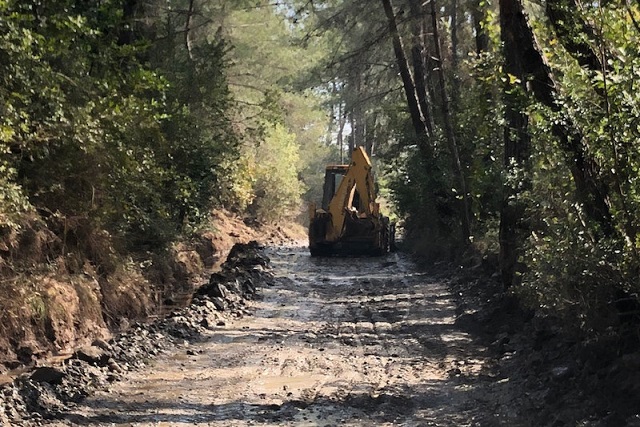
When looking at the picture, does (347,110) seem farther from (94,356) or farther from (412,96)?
(94,356)

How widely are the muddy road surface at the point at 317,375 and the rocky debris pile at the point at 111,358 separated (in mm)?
211

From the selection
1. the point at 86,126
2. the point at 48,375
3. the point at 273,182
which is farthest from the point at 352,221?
the point at 273,182

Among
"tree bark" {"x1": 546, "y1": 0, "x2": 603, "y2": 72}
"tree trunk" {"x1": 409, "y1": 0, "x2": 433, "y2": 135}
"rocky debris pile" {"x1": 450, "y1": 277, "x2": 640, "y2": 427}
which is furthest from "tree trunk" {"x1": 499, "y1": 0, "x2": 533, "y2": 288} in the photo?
"tree trunk" {"x1": 409, "y1": 0, "x2": 433, "y2": 135}

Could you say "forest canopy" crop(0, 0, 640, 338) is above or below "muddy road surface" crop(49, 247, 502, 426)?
above

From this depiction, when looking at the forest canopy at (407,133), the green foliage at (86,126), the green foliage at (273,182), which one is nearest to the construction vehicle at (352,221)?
the forest canopy at (407,133)

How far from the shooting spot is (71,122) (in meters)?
8.97

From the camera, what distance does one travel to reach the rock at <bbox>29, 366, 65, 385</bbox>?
693cm

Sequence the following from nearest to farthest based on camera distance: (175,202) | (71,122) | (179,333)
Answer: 1. (71,122)
2. (179,333)
3. (175,202)

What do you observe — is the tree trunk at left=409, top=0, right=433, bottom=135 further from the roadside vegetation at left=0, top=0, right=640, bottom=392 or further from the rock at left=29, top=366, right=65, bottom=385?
the rock at left=29, top=366, right=65, bottom=385

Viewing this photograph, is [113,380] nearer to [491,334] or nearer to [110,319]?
[110,319]

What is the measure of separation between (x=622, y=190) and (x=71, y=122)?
6.59m

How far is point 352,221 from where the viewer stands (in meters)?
20.3

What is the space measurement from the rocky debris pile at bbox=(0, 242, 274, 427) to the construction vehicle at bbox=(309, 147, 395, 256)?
6.81 m

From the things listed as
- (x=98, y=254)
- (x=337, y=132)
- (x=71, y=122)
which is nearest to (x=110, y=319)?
(x=98, y=254)
